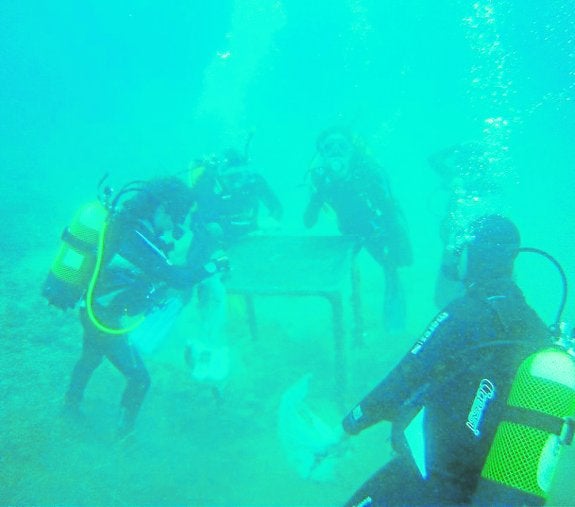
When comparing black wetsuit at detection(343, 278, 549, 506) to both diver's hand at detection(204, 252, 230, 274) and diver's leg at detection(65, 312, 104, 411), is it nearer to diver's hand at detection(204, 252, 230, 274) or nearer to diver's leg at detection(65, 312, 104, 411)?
diver's hand at detection(204, 252, 230, 274)

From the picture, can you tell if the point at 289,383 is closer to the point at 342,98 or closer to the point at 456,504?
the point at 456,504

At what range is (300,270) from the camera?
429 centimetres

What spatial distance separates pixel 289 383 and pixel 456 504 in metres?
3.47

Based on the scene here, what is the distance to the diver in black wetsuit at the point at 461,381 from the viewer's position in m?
1.66

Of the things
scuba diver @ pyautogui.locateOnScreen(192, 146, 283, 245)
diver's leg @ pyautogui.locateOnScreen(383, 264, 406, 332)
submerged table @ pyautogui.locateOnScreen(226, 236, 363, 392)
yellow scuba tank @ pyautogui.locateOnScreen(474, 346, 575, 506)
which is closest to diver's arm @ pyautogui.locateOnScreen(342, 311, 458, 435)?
yellow scuba tank @ pyautogui.locateOnScreen(474, 346, 575, 506)

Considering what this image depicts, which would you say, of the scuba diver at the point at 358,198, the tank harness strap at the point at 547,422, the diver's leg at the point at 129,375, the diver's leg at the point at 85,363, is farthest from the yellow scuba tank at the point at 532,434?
the scuba diver at the point at 358,198

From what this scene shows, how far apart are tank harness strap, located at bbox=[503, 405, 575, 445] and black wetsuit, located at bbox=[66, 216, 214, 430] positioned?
2.85 meters

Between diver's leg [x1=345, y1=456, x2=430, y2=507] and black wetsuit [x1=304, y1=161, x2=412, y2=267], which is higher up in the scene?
black wetsuit [x1=304, y1=161, x2=412, y2=267]

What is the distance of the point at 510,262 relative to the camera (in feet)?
7.11

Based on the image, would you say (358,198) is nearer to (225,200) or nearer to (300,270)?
(300,270)

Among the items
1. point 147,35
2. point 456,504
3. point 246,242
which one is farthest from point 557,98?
point 456,504

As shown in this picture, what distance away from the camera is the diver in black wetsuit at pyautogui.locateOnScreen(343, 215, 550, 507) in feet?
5.44

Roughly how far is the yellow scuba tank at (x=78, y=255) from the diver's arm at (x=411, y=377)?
2.35 m

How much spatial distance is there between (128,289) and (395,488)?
2.71m
